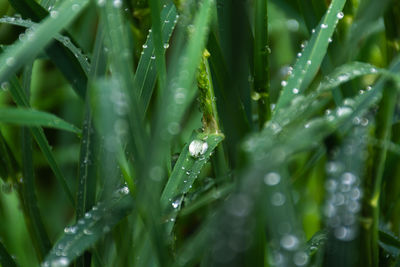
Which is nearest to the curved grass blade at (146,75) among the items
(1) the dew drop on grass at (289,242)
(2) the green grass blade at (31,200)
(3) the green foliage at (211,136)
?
(3) the green foliage at (211,136)

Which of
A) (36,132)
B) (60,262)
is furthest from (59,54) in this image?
(60,262)

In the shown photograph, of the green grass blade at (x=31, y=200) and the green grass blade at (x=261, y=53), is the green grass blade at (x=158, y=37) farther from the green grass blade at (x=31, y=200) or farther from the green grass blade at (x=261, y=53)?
the green grass blade at (x=31, y=200)

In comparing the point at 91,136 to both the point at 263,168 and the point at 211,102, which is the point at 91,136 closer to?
the point at 211,102

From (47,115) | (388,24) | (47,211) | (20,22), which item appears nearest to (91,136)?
(47,115)

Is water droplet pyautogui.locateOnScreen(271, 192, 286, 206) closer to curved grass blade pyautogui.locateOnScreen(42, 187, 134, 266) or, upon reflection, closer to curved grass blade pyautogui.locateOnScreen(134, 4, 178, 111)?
curved grass blade pyautogui.locateOnScreen(42, 187, 134, 266)

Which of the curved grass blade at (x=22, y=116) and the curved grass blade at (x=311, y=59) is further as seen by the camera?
the curved grass blade at (x=311, y=59)

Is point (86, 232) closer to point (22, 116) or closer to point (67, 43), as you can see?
point (22, 116)

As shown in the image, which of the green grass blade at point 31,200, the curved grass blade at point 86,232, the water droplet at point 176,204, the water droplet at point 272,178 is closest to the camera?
the water droplet at point 272,178
